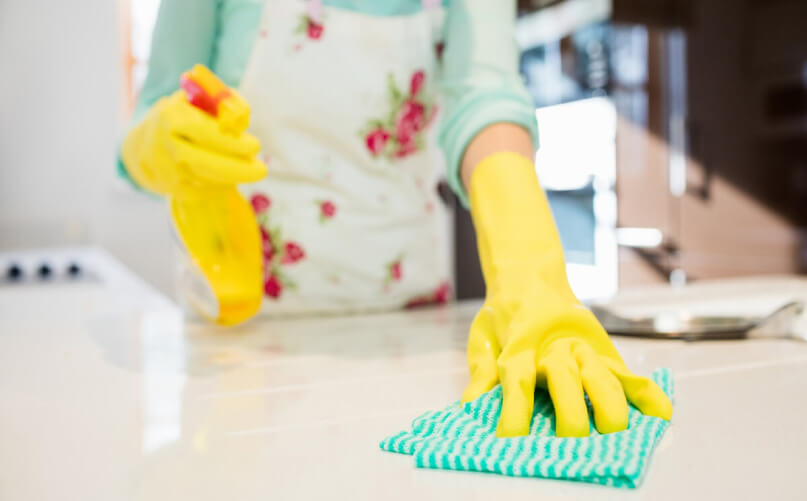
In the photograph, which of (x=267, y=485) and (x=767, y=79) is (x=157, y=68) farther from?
(x=767, y=79)

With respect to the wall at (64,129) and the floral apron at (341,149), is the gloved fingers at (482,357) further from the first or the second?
the wall at (64,129)

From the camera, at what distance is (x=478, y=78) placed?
667 millimetres

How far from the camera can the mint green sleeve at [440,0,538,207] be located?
63 cm

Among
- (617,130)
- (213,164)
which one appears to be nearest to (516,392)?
(213,164)

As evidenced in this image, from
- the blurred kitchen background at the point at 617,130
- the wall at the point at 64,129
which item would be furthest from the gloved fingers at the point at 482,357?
the wall at the point at 64,129

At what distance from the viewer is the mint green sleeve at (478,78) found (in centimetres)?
63

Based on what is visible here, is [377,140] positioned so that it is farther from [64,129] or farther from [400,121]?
[64,129]

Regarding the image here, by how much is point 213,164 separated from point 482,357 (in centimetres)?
25

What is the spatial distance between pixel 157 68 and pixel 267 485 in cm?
59

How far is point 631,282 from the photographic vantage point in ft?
11.5

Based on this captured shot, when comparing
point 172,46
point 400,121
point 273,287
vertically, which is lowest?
point 273,287

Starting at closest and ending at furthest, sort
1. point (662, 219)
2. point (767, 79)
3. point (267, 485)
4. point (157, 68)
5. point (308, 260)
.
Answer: point (267, 485) < point (157, 68) < point (308, 260) < point (767, 79) < point (662, 219)

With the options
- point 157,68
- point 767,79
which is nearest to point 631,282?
point 767,79

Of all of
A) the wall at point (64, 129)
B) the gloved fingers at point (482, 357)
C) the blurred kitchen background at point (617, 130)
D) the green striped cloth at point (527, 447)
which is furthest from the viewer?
the wall at point (64, 129)
